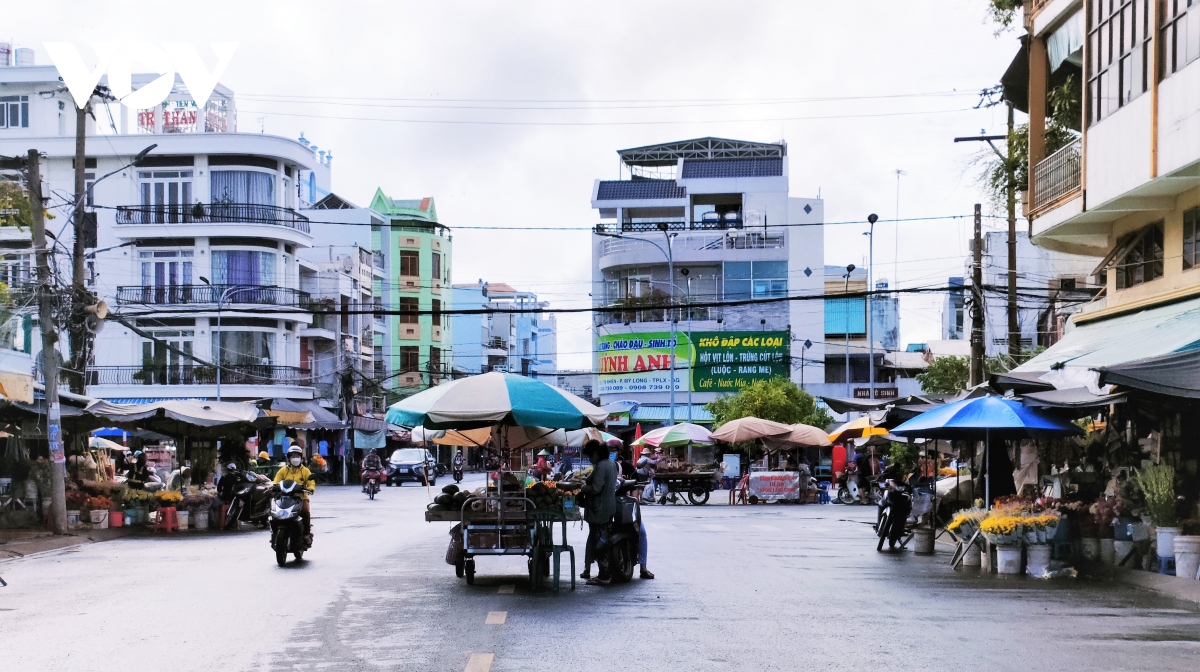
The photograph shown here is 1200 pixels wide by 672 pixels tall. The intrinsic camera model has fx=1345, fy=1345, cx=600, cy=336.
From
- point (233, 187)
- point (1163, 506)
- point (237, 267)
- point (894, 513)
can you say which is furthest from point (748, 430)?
point (233, 187)

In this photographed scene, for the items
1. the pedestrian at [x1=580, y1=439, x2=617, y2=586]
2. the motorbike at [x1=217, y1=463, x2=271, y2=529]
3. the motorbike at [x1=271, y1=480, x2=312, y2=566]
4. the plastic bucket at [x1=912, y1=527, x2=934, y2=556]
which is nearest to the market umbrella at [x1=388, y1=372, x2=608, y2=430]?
the pedestrian at [x1=580, y1=439, x2=617, y2=586]

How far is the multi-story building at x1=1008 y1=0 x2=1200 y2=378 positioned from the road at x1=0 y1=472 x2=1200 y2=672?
525 cm

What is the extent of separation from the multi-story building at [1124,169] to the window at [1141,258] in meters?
0.02

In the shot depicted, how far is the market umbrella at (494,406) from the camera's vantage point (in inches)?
616

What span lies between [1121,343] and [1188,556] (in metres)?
5.55

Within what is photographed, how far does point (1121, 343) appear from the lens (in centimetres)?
2025

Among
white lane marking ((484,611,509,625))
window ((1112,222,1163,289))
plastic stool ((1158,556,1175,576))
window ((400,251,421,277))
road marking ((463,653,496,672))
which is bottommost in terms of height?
plastic stool ((1158,556,1175,576))

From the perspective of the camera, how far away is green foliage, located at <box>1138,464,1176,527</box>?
51.9 feet

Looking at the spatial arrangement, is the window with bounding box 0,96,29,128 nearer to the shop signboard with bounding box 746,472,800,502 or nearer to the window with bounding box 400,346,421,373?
the window with bounding box 400,346,421,373

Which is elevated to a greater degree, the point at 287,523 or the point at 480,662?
the point at 480,662

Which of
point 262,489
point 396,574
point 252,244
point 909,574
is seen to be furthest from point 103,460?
point 252,244

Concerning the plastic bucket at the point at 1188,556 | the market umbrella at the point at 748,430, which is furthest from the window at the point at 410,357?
the plastic bucket at the point at 1188,556

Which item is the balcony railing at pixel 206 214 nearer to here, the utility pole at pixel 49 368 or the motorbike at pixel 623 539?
the utility pole at pixel 49 368

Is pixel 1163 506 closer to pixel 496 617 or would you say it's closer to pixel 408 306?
pixel 496 617
